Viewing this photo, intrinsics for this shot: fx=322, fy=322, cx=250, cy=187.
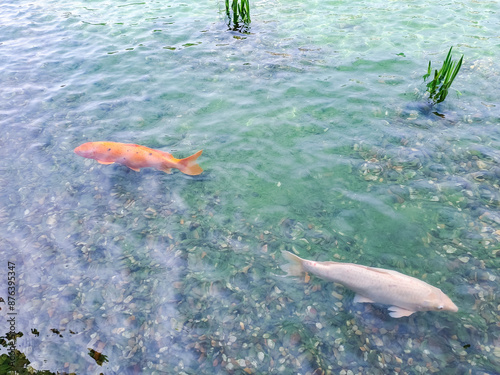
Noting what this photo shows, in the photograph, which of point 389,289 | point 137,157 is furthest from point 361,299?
point 137,157

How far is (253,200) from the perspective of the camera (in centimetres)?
681

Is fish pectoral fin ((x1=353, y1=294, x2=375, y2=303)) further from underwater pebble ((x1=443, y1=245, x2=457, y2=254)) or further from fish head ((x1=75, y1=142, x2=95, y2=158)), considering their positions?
fish head ((x1=75, y1=142, x2=95, y2=158))

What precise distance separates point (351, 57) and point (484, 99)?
164 inches

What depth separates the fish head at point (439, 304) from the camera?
4.63 metres

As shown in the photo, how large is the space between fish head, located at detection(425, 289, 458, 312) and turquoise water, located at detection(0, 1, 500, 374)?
0.29 m

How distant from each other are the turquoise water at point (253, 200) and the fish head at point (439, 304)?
0.94 ft

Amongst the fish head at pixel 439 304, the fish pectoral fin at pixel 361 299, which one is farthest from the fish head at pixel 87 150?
the fish head at pixel 439 304

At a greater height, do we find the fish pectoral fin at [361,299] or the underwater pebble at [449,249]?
the underwater pebble at [449,249]

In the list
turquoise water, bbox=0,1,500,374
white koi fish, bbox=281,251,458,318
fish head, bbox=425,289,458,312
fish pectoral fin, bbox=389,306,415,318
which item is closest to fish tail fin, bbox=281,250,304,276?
turquoise water, bbox=0,1,500,374

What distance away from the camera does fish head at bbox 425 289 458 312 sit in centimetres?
463

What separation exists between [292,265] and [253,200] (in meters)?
1.85

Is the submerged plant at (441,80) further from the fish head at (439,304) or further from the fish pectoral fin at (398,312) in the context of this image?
the fish pectoral fin at (398,312)

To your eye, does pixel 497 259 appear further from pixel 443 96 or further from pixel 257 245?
pixel 443 96

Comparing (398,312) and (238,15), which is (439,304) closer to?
(398,312)
